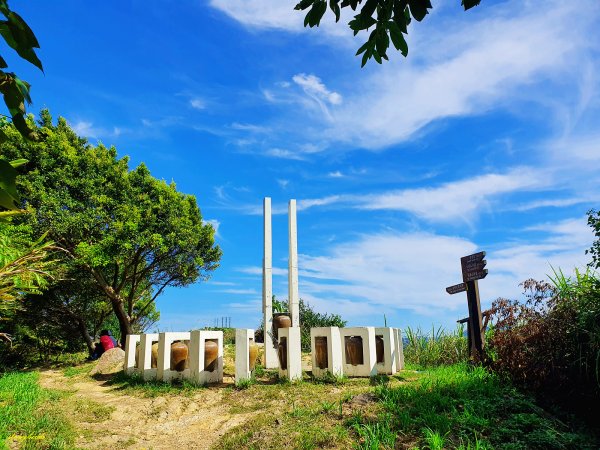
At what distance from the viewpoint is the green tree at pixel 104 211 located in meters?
16.0

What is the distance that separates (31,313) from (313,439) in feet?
53.6

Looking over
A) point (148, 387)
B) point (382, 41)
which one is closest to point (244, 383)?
point (148, 387)

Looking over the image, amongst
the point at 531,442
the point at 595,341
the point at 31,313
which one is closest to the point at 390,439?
the point at 531,442

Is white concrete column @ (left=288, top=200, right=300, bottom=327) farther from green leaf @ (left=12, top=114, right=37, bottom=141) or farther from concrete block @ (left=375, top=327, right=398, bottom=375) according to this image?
green leaf @ (left=12, top=114, right=37, bottom=141)

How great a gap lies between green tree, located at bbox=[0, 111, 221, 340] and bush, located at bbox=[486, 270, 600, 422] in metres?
12.6

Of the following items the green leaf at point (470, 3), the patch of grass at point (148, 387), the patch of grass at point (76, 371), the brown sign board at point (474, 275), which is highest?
the green leaf at point (470, 3)

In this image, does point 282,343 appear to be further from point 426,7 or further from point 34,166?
point 34,166

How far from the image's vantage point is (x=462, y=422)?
642 centimetres

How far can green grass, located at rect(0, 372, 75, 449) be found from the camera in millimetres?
6984

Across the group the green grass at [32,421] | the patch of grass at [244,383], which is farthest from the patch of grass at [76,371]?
the patch of grass at [244,383]

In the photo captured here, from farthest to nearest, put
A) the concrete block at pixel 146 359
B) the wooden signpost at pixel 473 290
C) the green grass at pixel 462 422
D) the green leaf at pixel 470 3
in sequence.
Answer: the concrete block at pixel 146 359
the wooden signpost at pixel 473 290
the green grass at pixel 462 422
the green leaf at pixel 470 3

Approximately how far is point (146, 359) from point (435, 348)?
7868mm

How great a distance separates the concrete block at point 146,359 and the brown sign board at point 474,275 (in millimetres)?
7833

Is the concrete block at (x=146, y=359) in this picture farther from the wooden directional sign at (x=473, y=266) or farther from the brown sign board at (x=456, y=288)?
the wooden directional sign at (x=473, y=266)
